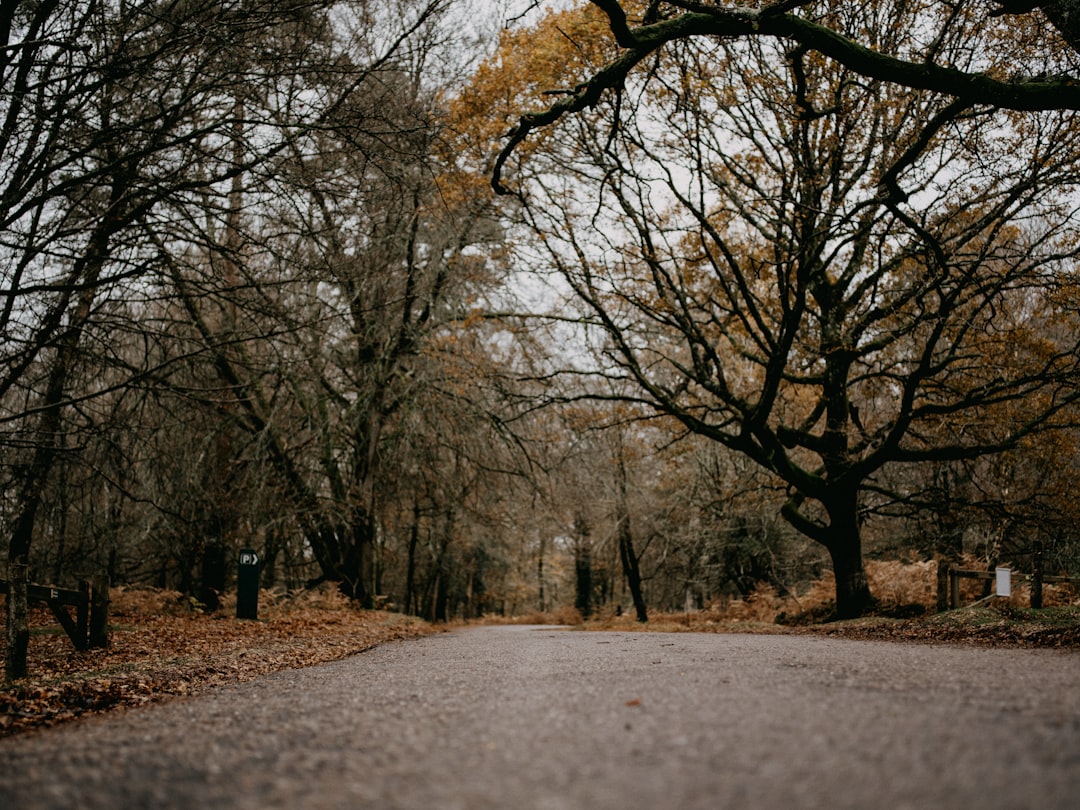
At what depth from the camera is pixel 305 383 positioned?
55.4 ft

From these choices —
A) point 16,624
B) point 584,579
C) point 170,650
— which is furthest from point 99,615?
point 584,579

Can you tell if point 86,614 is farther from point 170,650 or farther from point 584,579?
point 584,579

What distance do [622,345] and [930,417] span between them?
18.7 feet

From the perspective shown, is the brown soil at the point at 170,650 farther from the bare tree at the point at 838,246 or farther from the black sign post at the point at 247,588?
the bare tree at the point at 838,246

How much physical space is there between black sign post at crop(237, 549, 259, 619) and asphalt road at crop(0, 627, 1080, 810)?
32.1ft

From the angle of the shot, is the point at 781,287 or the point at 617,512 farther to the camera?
the point at 617,512

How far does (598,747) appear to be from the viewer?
2.75m

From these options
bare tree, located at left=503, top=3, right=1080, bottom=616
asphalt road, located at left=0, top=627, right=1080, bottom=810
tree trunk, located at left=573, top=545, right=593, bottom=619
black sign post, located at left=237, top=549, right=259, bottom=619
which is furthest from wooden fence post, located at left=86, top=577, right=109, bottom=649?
tree trunk, located at left=573, top=545, right=593, bottom=619

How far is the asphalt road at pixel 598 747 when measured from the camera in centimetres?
224

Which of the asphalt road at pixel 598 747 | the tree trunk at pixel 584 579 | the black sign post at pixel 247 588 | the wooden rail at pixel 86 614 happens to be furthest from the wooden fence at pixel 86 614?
the tree trunk at pixel 584 579

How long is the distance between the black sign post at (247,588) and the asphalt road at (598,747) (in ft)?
32.1

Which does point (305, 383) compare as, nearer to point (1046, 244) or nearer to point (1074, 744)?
point (1046, 244)

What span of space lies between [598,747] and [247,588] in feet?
42.2

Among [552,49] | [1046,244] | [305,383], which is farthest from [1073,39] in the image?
[305,383]
